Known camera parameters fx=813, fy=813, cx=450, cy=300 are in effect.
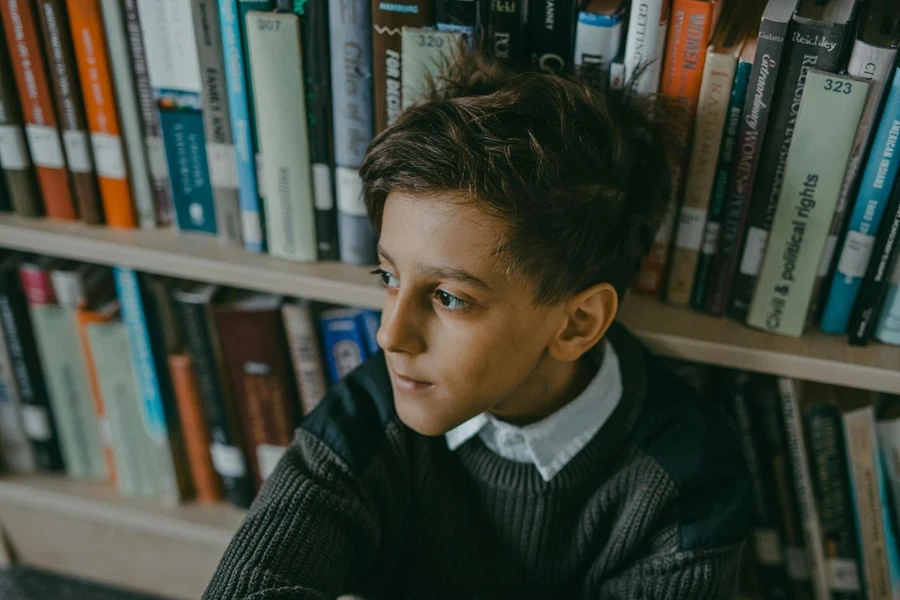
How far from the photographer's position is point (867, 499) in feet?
3.03

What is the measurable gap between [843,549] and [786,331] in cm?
31

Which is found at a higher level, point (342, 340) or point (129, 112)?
point (129, 112)

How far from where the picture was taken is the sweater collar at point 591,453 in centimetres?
84

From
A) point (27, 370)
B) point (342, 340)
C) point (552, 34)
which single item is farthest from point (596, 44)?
point (27, 370)

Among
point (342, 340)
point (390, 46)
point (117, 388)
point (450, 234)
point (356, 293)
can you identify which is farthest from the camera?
point (117, 388)

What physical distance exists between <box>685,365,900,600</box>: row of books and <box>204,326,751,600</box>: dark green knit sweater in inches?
3.6

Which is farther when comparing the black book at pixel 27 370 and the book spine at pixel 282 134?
the black book at pixel 27 370

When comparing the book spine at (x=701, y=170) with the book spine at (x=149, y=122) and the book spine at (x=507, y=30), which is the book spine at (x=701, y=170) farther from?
the book spine at (x=149, y=122)

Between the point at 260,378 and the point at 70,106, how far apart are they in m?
0.39

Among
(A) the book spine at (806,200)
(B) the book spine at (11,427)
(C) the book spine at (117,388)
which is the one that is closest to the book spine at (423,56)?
(A) the book spine at (806,200)

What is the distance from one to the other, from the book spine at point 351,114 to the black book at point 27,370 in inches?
18.9

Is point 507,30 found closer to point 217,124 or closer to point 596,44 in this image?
point 596,44

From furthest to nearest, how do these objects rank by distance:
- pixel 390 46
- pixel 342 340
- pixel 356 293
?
pixel 342 340, pixel 356 293, pixel 390 46

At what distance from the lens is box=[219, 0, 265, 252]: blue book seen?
2.68 feet
